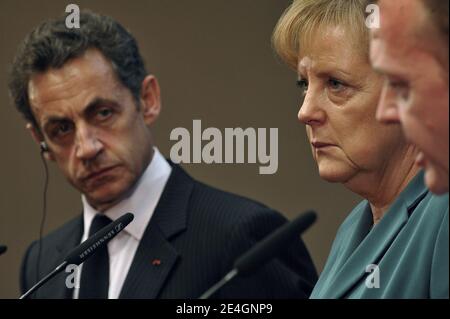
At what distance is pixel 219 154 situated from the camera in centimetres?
217

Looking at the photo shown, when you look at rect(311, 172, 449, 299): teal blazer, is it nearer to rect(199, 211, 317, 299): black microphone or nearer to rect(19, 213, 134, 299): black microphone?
rect(199, 211, 317, 299): black microphone

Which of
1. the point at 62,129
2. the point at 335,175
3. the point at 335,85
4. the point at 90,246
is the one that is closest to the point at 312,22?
the point at 335,85

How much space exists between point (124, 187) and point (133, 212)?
59 millimetres

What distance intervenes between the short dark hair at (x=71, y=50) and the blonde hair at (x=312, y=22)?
0.71 meters

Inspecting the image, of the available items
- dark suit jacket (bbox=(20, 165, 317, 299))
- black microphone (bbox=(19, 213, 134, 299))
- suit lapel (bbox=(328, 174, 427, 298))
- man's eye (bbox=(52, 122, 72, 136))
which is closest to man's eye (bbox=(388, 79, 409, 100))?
suit lapel (bbox=(328, 174, 427, 298))

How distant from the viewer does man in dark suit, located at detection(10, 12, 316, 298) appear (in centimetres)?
206

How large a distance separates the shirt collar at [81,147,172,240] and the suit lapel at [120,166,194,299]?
20 millimetres

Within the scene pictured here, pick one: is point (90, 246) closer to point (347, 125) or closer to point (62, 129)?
point (347, 125)

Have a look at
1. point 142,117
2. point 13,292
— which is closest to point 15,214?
point 13,292

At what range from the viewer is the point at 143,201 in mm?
2227

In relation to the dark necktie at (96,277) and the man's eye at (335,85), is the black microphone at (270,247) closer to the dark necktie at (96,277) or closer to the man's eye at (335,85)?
the man's eye at (335,85)
